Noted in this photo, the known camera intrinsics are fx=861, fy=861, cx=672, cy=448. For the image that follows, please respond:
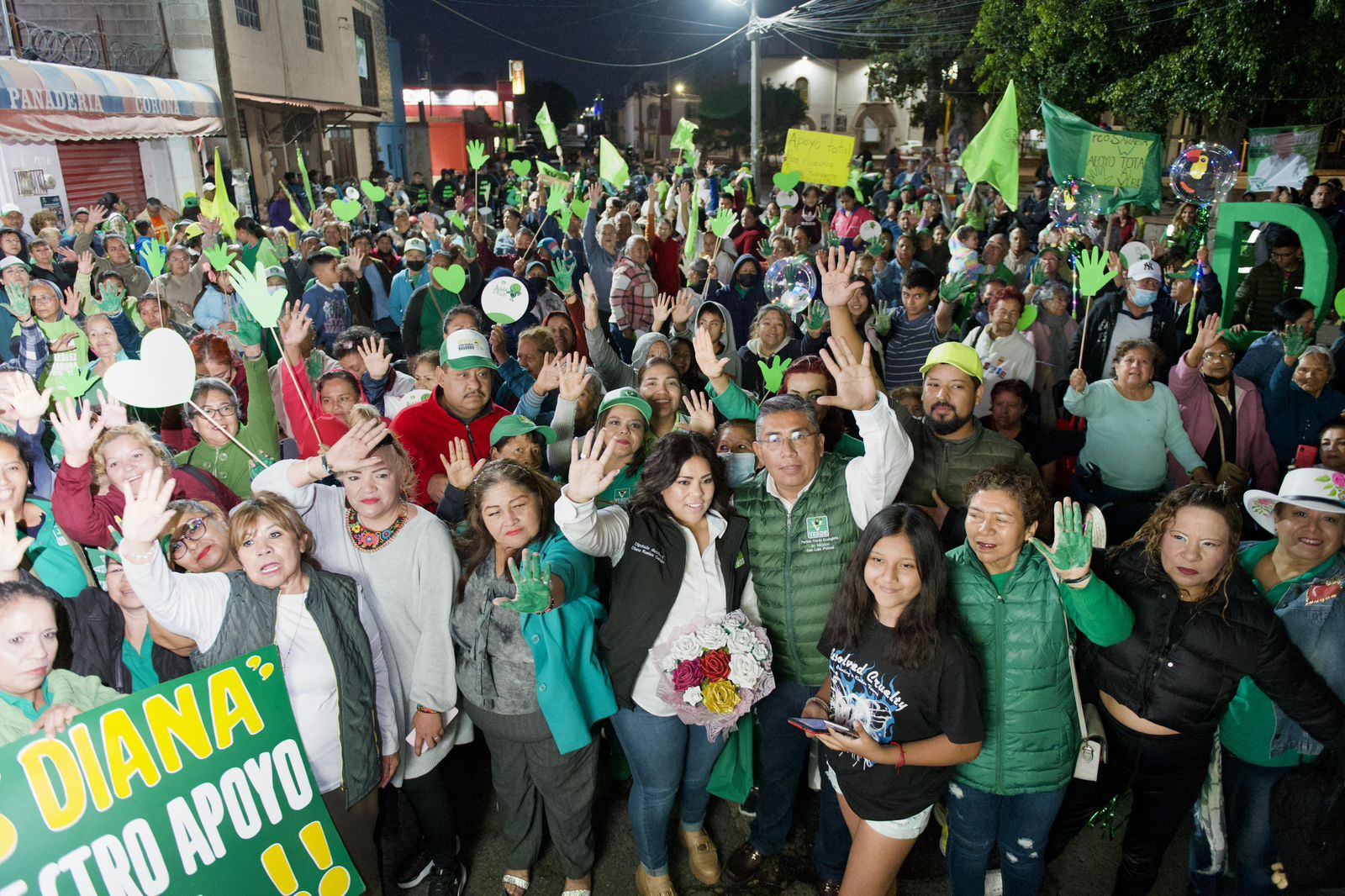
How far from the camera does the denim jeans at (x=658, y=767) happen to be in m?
3.05

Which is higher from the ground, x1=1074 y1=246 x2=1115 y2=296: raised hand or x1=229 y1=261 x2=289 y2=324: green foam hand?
x1=229 y1=261 x2=289 y2=324: green foam hand

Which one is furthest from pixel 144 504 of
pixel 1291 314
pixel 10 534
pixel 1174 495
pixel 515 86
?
pixel 515 86

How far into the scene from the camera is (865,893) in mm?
2830

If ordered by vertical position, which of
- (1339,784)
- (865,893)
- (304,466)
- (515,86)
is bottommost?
(865,893)

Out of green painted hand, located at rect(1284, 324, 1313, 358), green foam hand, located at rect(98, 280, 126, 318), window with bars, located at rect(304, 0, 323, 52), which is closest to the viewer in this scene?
green painted hand, located at rect(1284, 324, 1313, 358)

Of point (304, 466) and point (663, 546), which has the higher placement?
point (304, 466)

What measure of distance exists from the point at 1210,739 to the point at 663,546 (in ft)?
6.28

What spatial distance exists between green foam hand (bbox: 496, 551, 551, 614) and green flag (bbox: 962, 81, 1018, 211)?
679 cm

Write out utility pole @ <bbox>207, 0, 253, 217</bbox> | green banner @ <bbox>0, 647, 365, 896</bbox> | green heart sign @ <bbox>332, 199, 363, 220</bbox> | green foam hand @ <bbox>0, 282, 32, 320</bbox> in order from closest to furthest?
green banner @ <bbox>0, 647, 365, 896</bbox>, green foam hand @ <bbox>0, 282, 32, 320</bbox>, green heart sign @ <bbox>332, 199, 363, 220</bbox>, utility pole @ <bbox>207, 0, 253, 217</bbox>

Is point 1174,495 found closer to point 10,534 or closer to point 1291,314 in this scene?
point 10,534

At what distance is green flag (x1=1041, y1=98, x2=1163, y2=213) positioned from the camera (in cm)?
785

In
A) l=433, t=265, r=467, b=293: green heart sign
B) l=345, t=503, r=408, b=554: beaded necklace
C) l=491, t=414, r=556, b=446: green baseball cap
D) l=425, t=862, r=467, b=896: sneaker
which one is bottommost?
l=425, t=862, r=467, b=896: sneaker

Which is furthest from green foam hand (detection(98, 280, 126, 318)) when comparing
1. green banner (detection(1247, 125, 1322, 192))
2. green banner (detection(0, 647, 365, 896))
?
green banner (detection(1247, 125, 1322, 192))

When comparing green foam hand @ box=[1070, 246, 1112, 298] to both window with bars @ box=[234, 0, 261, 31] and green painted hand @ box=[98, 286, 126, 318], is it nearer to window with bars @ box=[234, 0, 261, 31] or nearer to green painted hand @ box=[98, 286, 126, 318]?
green painted hand @ box=[98, 286, 126, 318]
